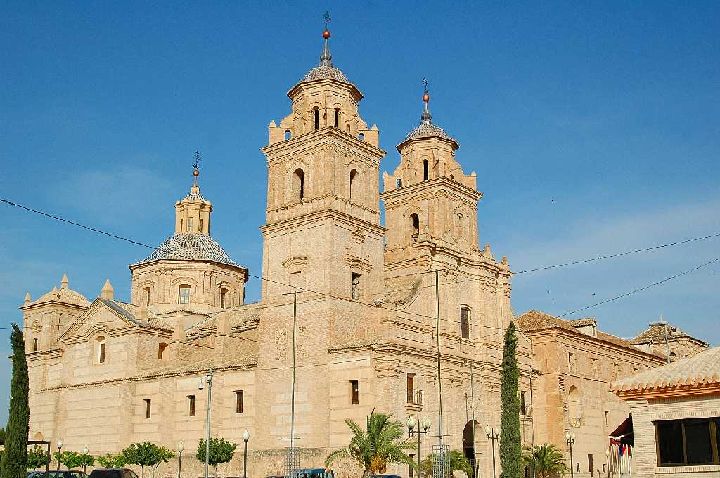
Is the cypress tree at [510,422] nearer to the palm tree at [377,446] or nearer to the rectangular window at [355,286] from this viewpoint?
the palm tree at [377,446]

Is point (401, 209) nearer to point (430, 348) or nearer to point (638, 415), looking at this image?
point (430, 348)

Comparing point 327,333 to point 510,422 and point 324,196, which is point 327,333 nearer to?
point 324,196

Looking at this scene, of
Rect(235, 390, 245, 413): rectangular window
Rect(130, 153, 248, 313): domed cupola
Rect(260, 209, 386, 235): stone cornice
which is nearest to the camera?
Rect(260, 209, 386, 235): stone cornice

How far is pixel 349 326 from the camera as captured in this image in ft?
140

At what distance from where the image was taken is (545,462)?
47.2 meters

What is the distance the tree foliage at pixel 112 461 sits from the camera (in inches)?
1868

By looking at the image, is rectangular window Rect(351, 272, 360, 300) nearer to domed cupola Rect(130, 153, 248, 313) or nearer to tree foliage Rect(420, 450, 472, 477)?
tree foliage Rect(420, 450, 472, 477)

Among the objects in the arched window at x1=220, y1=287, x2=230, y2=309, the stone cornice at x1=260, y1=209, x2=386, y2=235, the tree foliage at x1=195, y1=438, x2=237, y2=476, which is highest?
the stone cornice at x1=260, y1=209, x2=386, y2=235

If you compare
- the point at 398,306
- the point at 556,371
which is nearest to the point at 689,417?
the point at 398,306

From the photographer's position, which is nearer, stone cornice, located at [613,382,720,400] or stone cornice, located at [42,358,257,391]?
stone cornice, located at [613,382,720,400]

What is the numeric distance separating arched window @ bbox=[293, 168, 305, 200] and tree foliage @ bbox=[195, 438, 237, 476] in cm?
1326

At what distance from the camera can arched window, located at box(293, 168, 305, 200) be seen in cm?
4588

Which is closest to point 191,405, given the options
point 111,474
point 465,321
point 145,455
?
point 145,455

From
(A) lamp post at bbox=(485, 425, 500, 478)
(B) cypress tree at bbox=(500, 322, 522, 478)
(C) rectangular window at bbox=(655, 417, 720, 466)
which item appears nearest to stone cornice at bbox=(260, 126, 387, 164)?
(A) lamp post at bbox=(485, 425, 500, 478)
